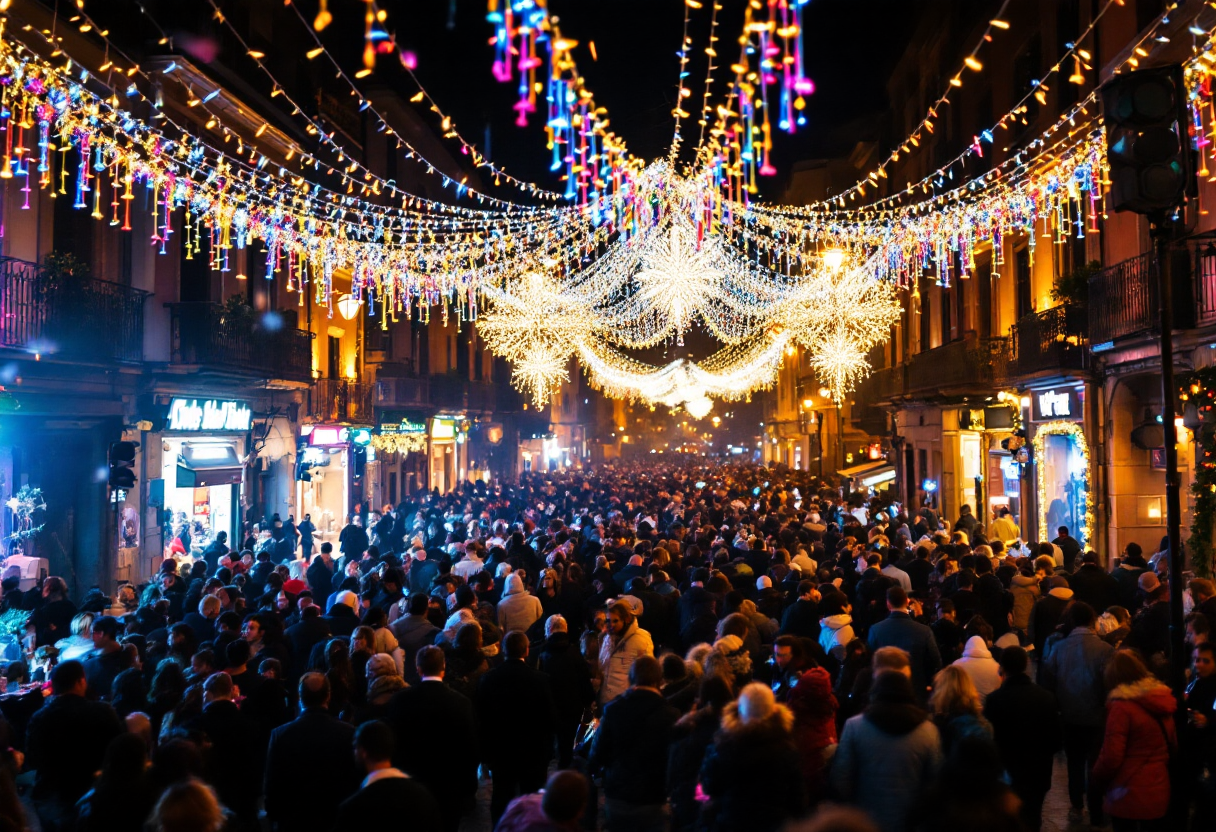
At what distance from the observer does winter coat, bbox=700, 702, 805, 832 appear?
15.6ft

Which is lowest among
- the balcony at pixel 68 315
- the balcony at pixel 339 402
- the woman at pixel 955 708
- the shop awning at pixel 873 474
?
the woman at pixel 955 708

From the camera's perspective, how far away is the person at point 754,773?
4762mm

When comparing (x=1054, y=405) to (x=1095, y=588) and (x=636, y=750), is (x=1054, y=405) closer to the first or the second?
(x=1095, y=588)

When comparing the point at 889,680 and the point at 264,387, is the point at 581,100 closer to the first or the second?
the point at 889,680

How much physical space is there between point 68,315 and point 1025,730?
46.6 feet

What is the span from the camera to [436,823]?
15.4 feet

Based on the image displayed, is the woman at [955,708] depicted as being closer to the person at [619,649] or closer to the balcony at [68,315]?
the person at [619,649]

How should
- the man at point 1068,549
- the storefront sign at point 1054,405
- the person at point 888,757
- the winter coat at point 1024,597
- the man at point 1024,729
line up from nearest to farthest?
the person at point 888,757
the man at point 1024,729
the winter coat at point 1024,597
the man at point 1068,549
the storefront sign at point 1054,405

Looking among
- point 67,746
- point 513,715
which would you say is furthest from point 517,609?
point 67,746

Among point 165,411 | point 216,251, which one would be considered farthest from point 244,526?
point 216,251

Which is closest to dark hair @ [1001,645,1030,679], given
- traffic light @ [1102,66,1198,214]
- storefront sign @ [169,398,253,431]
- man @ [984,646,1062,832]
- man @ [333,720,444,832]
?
man @ [984,646,1062,832]

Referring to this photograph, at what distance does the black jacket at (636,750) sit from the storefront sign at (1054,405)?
49.1 feet

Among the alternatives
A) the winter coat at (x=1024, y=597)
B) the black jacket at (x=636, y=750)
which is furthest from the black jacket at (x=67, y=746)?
the winter coat at (x=1024, y=597)

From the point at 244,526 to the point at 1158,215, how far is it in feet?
64.9
